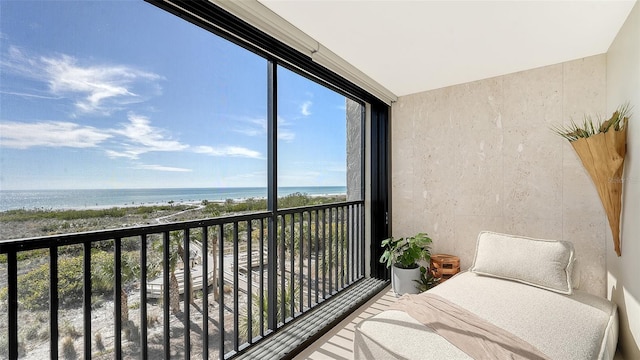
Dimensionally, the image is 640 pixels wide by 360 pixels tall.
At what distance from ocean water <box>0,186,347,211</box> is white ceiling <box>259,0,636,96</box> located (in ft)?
4.23

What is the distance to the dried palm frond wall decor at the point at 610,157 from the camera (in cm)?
184

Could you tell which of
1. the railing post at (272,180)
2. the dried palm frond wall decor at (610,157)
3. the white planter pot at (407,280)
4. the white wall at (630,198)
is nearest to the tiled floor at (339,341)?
the white planter pot at (407,280)

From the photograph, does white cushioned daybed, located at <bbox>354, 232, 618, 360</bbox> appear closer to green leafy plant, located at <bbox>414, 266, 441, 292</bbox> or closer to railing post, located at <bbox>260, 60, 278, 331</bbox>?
green leafy plant, located at <bbox>414, 266, 441, 292</bbox>

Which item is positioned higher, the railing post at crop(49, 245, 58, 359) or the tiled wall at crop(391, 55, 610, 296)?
the tiled wall at crop(391, 55, 610, 296)

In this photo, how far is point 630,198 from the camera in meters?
1.76

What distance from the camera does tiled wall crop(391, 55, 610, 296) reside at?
237 centimetres

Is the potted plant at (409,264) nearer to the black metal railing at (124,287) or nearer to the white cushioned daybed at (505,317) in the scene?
the white cushioned daybed at (505,317)

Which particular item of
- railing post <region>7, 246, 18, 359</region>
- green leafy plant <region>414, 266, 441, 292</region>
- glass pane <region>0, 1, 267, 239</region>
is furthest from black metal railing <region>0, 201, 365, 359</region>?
green leafy plant <region>414, 266, 441, 292</region>

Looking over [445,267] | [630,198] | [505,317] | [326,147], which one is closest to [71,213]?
[505,317]

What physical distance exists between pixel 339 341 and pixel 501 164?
7.24 ft

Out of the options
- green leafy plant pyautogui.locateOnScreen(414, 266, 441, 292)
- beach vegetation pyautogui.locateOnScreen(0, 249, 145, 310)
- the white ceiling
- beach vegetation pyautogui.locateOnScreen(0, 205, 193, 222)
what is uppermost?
the white ceiling

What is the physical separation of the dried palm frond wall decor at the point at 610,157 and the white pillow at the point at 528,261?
0.33m

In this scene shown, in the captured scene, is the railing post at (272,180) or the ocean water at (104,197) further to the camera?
the railing post at (272,180)

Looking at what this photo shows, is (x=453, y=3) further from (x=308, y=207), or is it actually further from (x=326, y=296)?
(x=326, y=296)
